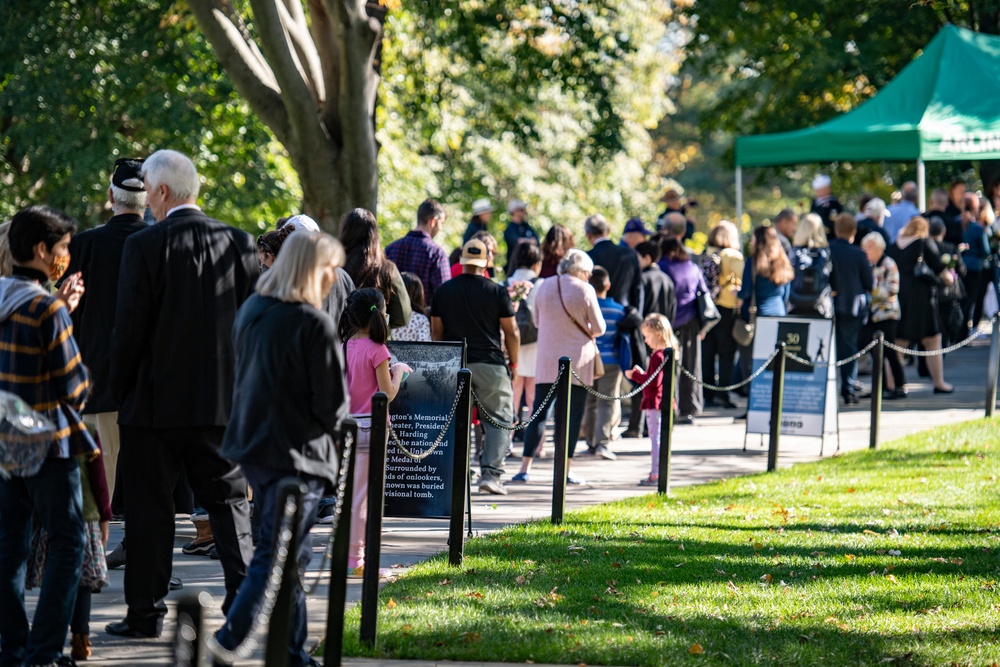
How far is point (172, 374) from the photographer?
6.01m

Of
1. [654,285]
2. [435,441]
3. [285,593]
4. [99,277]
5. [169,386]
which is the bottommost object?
[285,593]

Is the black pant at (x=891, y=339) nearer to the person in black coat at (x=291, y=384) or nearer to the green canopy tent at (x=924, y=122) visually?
the green canopy tent at (x=924, y=122)

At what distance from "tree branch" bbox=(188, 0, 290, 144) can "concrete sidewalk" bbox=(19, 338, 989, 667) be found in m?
4.46

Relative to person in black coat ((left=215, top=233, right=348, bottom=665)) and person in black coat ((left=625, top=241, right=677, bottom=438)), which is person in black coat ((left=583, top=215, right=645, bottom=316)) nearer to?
person in black coat ((left=625, top=241, right=677, bottom=438))

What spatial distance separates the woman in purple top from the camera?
14.6m

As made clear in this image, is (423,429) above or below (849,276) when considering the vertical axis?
below

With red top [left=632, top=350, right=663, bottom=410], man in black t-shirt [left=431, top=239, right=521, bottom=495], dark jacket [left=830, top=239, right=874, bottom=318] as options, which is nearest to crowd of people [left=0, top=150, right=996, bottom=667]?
man in black t-shirt [left=431, top=239, right=521, bottom=495]

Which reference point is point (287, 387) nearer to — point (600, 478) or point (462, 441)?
point (462, 441)

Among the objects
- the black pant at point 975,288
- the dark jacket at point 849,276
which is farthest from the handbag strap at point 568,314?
the black pant at point 975,288

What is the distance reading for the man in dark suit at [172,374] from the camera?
6012 millimetres

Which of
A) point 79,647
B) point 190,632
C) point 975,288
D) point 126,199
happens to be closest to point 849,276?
point 975,288

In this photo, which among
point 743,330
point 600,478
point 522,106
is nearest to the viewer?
point 600,478

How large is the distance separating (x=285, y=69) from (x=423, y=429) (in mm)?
5682

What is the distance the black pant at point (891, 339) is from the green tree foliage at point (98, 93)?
33.7 ft
